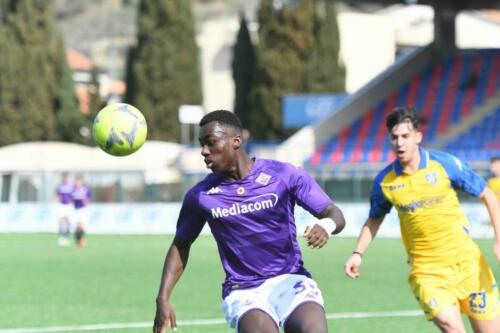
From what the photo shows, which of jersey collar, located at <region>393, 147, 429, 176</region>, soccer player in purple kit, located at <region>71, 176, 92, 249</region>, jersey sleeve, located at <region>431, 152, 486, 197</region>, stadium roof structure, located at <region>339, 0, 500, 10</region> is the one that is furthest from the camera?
stadium roof structure, located at <region>339, 0, 500, 10</region>

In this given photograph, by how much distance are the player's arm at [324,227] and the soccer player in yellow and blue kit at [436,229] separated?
163cm

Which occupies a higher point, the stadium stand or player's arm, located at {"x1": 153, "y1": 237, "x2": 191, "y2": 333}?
player's arm, located at {"x1": 153, "y1": 237, "x2": 191, "y2": 333}

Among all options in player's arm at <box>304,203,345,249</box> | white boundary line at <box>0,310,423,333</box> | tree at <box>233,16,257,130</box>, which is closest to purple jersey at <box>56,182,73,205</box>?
white boundary line at <box>0,310,423,333</box>

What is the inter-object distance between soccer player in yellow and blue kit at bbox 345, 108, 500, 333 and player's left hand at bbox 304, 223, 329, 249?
6.95 ft

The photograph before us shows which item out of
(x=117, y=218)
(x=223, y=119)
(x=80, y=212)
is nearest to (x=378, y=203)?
(x=223, y=119)

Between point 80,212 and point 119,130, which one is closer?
point 119,130

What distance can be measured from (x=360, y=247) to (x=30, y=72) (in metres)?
56.6

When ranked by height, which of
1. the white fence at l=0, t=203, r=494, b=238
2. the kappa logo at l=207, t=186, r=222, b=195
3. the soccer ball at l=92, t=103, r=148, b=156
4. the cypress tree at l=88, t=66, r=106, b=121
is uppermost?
the soccer ball at l=92, t=103, r=148, b=156

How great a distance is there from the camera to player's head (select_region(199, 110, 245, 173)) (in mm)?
7461

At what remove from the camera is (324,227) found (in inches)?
277

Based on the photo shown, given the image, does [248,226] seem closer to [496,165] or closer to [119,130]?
[119,130]

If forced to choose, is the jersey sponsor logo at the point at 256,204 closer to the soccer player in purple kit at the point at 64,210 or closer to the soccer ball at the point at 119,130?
the soccer ball at the point at 119,130

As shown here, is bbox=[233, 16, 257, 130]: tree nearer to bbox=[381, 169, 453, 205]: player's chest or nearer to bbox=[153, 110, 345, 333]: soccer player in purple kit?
bbox=[381, 169, 453, 205]: player's chest

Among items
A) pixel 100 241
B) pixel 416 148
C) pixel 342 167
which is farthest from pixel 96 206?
pixel 416 148
